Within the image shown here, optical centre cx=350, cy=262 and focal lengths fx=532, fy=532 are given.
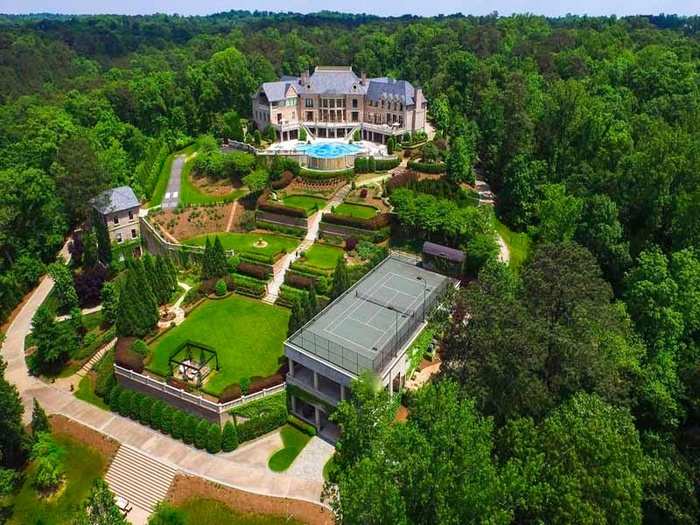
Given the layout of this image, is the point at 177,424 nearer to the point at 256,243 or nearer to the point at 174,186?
the point at 256,243

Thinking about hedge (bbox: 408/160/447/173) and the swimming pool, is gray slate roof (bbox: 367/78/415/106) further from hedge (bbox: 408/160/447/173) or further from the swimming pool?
hedge (bbox: 408/160/447/173)

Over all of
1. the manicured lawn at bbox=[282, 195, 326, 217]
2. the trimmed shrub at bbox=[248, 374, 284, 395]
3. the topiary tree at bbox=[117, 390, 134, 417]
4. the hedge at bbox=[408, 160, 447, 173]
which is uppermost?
the hedge at bbox=[408, 160, 447, 173]

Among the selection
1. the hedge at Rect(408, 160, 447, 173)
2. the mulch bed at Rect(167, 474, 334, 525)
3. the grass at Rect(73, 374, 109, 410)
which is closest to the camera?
the mulch bed at Rect(167, 474, 334, 525)

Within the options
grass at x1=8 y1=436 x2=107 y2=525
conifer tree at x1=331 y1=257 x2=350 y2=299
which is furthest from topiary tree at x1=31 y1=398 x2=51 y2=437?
conifer tree at x1=331 y1=257 x2=350 y2=299

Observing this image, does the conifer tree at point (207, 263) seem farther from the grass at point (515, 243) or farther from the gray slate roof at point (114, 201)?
the grass at point (515, 243)

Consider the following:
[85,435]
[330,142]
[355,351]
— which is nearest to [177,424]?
[85,435]

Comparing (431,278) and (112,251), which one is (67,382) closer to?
(112,251)

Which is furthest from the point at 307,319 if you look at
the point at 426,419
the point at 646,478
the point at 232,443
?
the point at 646,478
